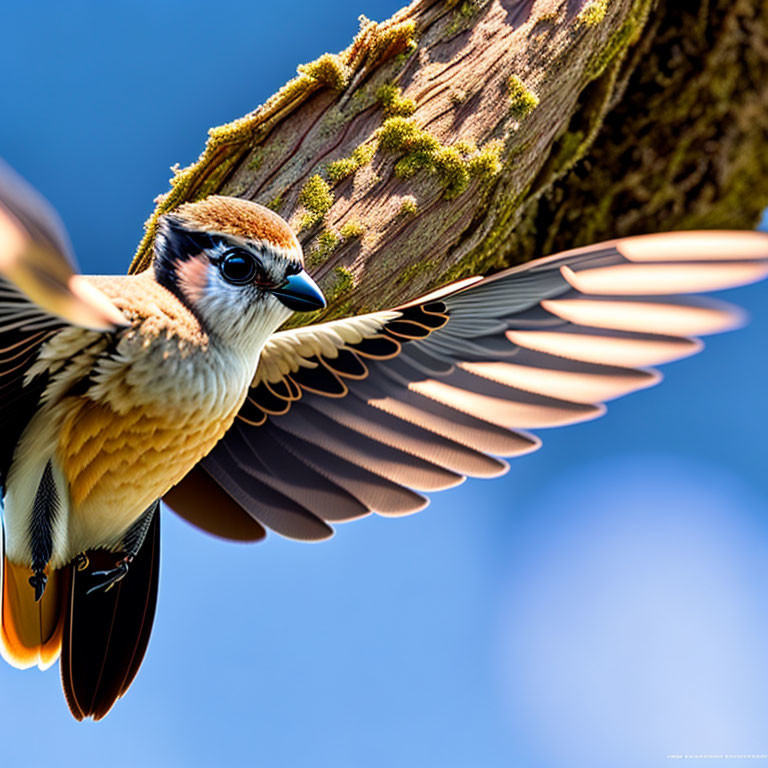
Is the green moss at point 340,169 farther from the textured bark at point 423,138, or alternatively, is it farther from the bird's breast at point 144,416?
the bird's breast at point 144,416

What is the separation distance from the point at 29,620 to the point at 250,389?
577 mm

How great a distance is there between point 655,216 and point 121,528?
6.69 ft

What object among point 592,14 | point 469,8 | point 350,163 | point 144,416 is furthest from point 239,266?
point 592,14

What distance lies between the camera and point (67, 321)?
114 centimetres

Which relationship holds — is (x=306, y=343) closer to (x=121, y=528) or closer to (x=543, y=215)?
(x=121, y=528)

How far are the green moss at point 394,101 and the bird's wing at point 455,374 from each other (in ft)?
1.66

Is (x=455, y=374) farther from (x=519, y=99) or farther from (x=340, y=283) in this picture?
(x=519, y=99)

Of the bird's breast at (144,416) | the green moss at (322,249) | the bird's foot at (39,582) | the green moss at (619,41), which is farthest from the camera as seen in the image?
the green moss at (619,41)

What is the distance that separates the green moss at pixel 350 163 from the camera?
5.57 feet

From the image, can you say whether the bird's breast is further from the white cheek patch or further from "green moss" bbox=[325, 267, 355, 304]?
"green moss" bbox=[325, 267, 355, 304]

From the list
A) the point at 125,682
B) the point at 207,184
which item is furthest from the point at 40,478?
the point at 207,184

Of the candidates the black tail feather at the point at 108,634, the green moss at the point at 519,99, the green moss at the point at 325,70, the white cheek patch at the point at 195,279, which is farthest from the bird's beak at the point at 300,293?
the green moss at the point at 519,99

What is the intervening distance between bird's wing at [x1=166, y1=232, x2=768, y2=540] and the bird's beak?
161mm

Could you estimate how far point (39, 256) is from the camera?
998mm
